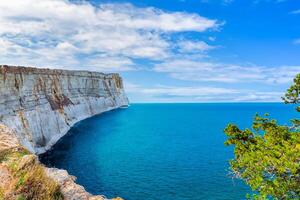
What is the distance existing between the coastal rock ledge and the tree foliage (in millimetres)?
7746

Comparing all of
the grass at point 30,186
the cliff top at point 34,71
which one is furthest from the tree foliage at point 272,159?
the cliff top at point 34,71

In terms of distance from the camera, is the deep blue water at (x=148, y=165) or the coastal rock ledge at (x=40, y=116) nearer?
the coastal rock ledge at (x=40, y=116)

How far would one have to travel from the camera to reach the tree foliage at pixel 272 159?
1284 centimetres

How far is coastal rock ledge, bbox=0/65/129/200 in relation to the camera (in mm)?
10117

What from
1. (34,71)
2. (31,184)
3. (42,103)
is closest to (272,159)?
(31,184)

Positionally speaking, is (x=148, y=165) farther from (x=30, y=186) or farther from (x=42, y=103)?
(x=30, y=186)

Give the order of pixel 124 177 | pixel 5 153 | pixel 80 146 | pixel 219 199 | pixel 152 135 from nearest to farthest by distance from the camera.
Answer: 1. pixel 5 153
2. pixel 219 199
3. pixel 124 177
4. pixel 80 146
5. pixel 152 135

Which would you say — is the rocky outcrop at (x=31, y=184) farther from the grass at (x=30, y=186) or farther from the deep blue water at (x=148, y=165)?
the deep blue water at (x=148, y=165)

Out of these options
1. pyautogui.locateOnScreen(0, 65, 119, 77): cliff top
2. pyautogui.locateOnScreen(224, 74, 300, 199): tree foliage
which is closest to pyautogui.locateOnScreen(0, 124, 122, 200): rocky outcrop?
pyautogui.locateOnScreen(224, 74, 300, 199): tree foliage

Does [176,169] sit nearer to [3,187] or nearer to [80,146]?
[80,146]

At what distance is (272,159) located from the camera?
1315cm

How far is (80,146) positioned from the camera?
57.5m

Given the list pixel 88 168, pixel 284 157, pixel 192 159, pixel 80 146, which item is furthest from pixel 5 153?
pixel 80 146

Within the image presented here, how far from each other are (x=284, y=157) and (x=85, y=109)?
326 ft
